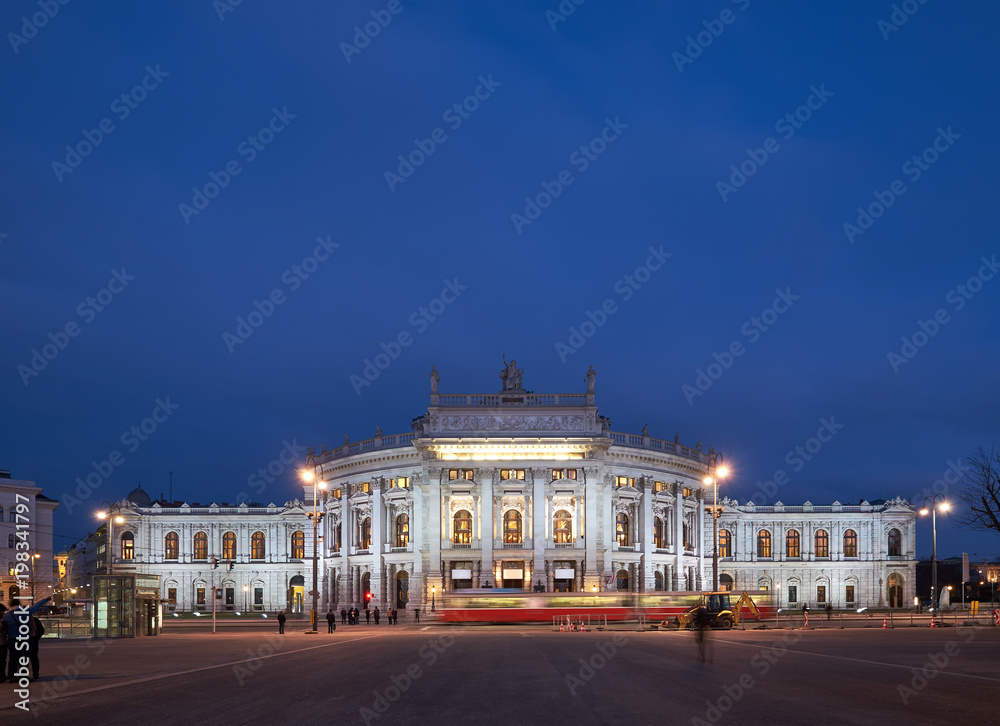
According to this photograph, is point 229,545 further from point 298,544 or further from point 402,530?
point 402,530

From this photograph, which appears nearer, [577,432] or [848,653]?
[848,653]

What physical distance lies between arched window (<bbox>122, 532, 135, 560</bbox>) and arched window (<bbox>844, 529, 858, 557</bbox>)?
7828 cm

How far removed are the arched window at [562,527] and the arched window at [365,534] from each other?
18.2 m

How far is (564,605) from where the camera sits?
227 ft

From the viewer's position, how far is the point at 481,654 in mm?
34656

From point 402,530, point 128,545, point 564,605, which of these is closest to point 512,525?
point 402,530

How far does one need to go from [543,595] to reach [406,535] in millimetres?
25922

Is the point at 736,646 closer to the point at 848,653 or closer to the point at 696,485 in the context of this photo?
the point at 848,653

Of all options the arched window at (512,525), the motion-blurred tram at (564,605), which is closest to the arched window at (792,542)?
the arched window at (512,525)

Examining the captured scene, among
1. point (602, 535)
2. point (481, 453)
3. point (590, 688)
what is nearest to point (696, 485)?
point (602, 535)

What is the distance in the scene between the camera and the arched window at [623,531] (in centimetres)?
9412

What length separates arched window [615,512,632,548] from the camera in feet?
309

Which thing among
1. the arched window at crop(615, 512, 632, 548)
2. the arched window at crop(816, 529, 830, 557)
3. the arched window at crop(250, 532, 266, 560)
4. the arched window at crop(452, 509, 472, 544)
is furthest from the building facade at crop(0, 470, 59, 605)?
the arched window at crop(816, 529, 830, 557)

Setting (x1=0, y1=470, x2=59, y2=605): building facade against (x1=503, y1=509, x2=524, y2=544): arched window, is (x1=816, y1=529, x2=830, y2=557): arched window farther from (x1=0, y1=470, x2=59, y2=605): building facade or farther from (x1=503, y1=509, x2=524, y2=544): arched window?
(x1=0, y1=470, x2=59, y2=605): building facade
